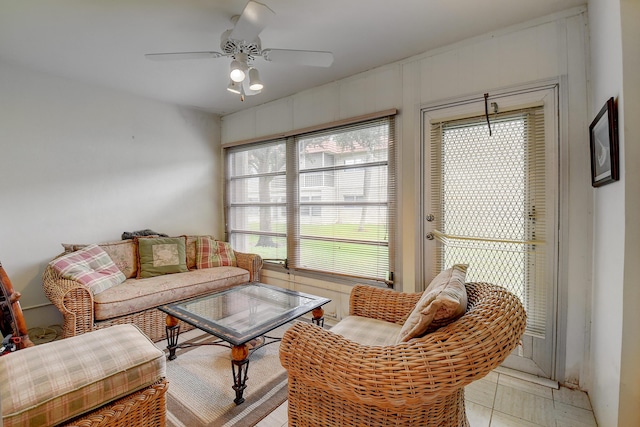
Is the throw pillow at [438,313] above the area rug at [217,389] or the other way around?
above

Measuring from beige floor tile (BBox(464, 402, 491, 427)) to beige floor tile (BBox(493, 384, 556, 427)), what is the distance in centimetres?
8

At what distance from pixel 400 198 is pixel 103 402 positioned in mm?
2392

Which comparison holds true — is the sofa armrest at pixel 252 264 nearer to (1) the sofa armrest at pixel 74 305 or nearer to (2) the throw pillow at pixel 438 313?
(1) the sofa armrest at pixel 74 305

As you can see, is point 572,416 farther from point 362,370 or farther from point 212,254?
point 212,254

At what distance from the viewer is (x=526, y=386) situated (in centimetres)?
197

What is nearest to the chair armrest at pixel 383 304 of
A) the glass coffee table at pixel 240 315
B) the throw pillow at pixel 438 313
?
the glass coffee table at pixel 240 315

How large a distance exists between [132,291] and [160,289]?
8.6 inches

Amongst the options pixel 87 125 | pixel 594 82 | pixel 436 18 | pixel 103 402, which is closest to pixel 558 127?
pixel 594 82

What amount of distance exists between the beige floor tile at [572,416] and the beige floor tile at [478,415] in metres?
0.36

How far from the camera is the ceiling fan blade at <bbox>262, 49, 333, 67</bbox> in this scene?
6.54 feet

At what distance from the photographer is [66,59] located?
256 cm

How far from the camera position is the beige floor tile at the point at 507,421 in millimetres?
1625

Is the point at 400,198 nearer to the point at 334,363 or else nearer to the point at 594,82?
the point at 594,82

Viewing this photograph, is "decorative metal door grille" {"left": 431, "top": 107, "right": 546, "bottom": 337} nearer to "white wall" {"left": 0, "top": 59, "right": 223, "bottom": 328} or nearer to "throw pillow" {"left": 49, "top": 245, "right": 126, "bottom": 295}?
"throw pillow" {"left": 49, "top": 245, "right": 126, "bottom": 295}
